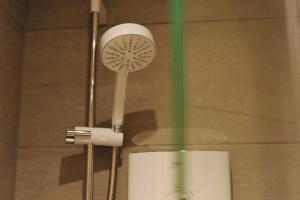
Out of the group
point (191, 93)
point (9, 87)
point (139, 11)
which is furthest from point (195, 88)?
point (9, 87)

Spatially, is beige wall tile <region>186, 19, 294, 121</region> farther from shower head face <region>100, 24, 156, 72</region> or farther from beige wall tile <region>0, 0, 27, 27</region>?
beige wall tile <region>0, 0, 27, 27</region>

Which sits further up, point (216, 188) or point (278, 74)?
point (278, 74)

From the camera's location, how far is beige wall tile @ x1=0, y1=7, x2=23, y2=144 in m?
0.96

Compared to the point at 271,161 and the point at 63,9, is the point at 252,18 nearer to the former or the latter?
the point at 271,161

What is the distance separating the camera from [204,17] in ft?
3.42

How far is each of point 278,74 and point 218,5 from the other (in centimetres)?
22

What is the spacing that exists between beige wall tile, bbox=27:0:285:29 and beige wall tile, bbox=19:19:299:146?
21 mm

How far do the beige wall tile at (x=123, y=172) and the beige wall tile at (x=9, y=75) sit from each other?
0.07m

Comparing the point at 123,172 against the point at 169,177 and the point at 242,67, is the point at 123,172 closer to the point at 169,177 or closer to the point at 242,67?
the point at 169,177

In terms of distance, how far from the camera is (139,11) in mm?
1060

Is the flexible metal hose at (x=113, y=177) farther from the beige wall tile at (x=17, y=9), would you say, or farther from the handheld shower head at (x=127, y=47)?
the beige wall tile at (x=17, y=9)

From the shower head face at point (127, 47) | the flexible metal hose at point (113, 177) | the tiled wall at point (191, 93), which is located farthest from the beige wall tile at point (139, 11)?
the flexible metal hose at point (113, 177)

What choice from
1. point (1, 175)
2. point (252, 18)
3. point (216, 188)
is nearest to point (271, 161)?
point (216, 188)

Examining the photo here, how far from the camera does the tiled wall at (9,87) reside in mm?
953
